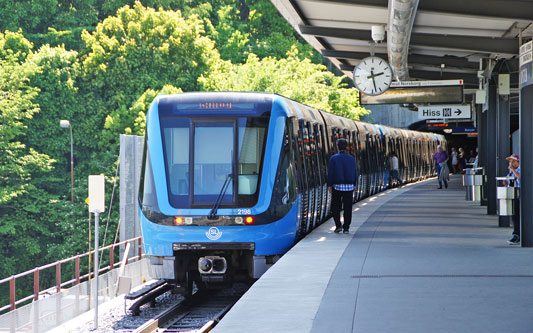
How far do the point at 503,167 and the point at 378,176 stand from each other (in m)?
15.2

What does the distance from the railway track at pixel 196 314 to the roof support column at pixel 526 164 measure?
4.84m

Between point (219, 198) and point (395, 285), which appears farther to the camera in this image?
point (219, 198)

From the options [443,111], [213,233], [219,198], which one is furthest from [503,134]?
[443,111]

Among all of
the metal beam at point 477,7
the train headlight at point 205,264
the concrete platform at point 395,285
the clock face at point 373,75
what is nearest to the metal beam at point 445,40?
the clock face at point 373,75

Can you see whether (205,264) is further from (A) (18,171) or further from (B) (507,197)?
(A) (18,171)

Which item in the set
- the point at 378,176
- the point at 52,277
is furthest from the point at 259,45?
the point at 378,176

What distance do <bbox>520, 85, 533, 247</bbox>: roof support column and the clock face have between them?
23.4 feet

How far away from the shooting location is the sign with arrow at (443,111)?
3116cm

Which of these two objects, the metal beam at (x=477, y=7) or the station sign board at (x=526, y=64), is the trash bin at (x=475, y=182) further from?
the station sign board at (x=526, y=64)

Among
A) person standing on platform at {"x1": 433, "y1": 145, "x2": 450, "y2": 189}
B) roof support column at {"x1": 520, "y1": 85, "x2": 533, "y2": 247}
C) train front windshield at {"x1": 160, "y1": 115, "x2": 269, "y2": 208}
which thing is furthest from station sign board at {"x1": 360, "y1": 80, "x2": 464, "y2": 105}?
person standing on platform at {"x1": 433, "y1": 145, "x2": 450, "y2": 189}

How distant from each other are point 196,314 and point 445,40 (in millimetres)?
8556

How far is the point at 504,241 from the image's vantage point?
52.3 ft

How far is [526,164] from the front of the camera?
14.8 meters

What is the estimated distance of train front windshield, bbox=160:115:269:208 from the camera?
549 inches
